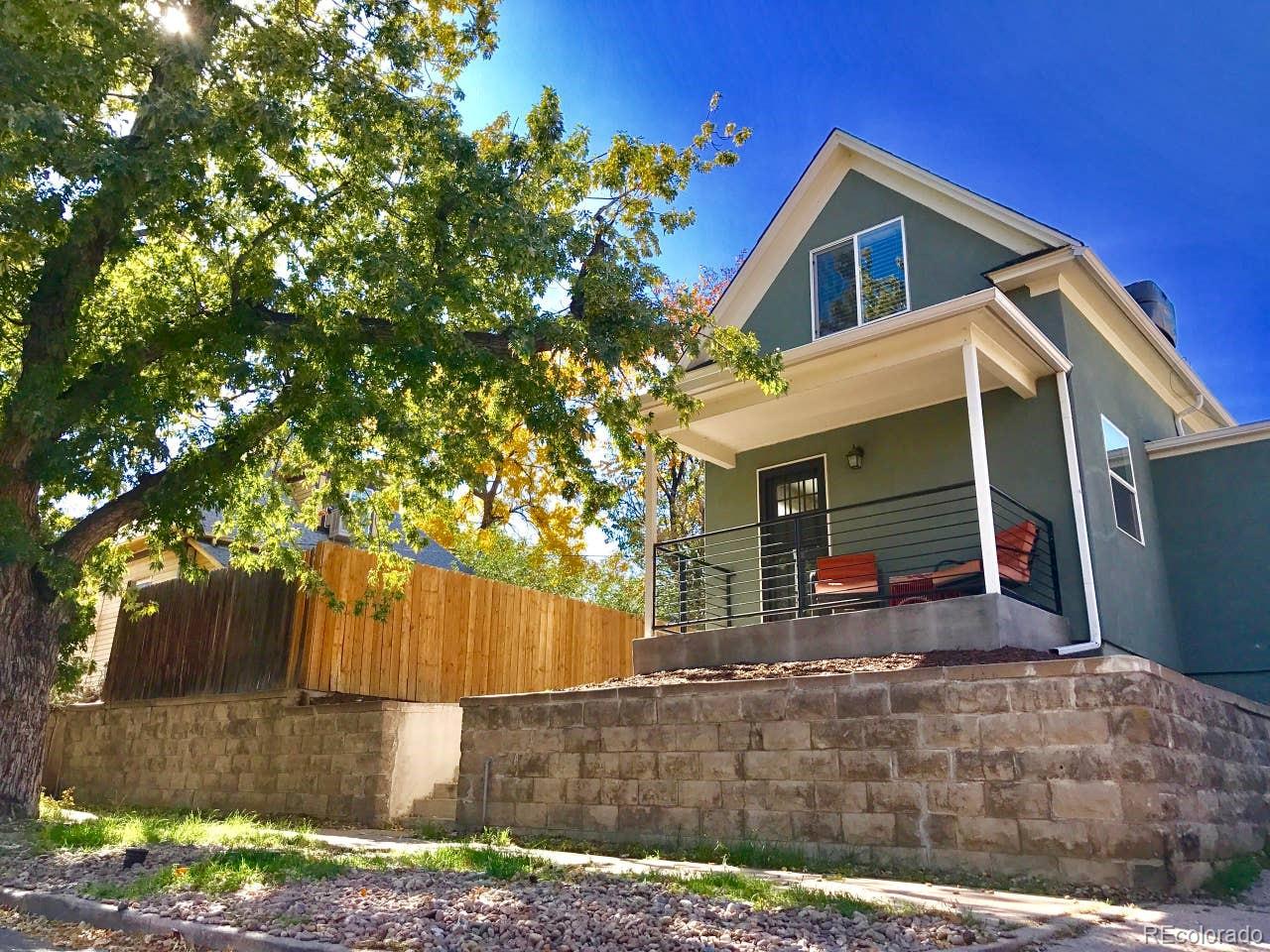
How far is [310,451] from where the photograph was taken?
8.63 m

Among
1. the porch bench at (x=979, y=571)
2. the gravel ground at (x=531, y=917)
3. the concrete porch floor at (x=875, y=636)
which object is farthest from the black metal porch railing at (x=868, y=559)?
the gravel ground at (x=531, y=917)

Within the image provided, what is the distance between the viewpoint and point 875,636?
862cm

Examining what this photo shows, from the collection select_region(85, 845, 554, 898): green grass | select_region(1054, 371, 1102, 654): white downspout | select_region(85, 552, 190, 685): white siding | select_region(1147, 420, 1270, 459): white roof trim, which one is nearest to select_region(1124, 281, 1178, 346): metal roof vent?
select_region(1147, 420, 1270, 459): white roof trim

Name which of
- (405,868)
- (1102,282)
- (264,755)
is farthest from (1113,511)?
(264,755)

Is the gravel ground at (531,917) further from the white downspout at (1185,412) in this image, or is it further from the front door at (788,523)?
the white downspout at (1185,412)

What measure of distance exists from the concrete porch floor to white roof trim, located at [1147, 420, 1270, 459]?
3.92m

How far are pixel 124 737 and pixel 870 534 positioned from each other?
11327 millimetres

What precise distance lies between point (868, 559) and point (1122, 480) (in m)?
3.32

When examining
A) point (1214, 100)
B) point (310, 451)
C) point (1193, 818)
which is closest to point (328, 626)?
point (310, 451)

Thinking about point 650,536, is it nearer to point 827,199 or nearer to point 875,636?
point 875,636

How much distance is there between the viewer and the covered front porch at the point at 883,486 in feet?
29.7

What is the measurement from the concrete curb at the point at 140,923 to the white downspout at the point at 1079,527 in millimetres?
7290

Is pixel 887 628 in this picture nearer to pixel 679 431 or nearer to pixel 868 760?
pixel 868 760

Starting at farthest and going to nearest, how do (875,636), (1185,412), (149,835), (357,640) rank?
(1185,412) < (357,640) < (875,636) < (149,835)
